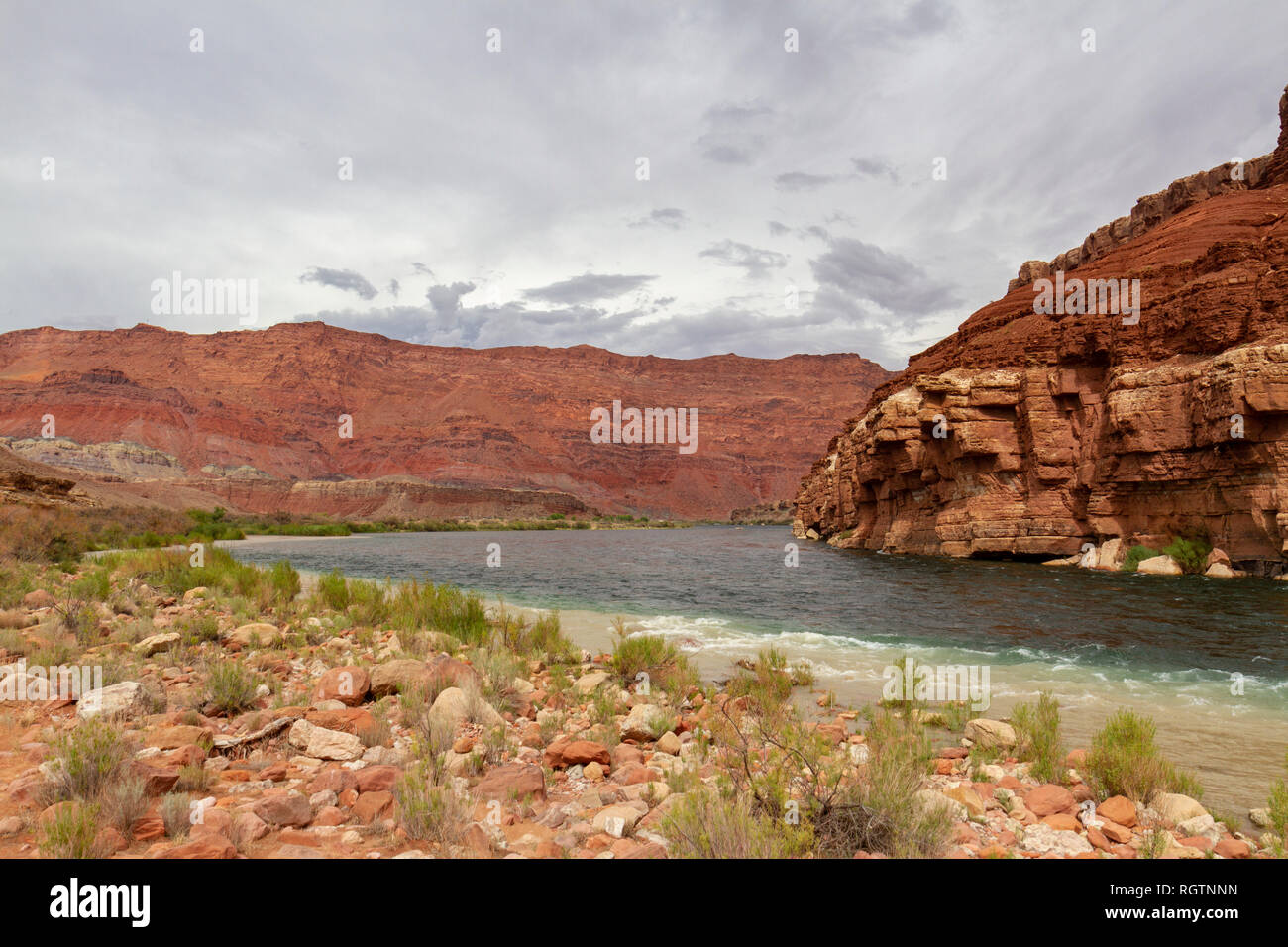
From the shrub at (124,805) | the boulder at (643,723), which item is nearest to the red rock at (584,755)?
the boulder at (643,723)

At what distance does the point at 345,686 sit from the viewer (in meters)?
6.34

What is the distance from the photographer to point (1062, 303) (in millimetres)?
34125

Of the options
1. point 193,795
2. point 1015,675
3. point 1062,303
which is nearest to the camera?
point 193,795

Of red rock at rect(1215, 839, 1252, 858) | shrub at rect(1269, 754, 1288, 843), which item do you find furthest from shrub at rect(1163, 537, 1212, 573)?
red rock at rect(1215, 839, 1252, 858)

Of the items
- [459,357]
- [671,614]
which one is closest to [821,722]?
[671,614]

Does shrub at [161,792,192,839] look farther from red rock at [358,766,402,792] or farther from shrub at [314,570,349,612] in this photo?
shrub at [314,570,349,612]

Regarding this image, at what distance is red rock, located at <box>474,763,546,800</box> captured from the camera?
13.7 feet

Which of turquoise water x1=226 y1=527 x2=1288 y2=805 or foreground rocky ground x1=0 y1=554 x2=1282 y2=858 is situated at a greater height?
foreground rocky ground x1=0 y1=554 x2=1282 y2=858

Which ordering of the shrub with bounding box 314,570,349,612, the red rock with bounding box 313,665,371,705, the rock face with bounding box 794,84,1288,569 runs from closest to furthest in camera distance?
the red rock with bounding box 313,665,371,705, the shrub with bounding box 314,570,349,612, the rock face with bounding box 794,84,1288,569

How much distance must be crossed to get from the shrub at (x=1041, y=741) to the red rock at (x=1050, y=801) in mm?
475

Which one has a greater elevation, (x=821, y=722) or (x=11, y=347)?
(x=11, y=347)

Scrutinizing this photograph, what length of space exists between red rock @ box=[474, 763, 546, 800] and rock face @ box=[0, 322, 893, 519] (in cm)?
10052

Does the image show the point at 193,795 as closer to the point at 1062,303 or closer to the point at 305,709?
the point at 305,709
